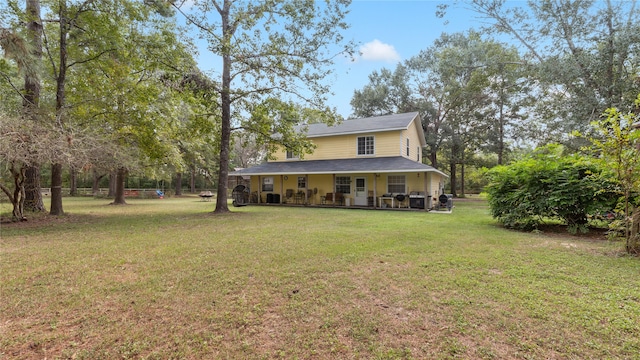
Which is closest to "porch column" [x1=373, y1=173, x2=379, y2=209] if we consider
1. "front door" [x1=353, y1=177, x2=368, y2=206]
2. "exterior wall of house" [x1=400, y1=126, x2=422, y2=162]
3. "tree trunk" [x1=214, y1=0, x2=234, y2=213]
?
"front door" [x1=353, y1=177, x2=368, y2=206]

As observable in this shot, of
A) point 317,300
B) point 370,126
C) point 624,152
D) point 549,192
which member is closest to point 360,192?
point 370,126

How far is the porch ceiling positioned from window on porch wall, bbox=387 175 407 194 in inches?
38.8

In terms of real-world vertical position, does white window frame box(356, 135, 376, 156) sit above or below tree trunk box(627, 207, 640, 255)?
above

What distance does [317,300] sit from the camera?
A: 10.5ft

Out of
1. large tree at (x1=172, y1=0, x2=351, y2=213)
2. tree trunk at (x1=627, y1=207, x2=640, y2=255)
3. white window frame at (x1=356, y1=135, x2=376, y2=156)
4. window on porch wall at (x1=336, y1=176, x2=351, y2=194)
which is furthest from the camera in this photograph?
white window frame at (x1=356, y1=135, x2=376, y2=156)

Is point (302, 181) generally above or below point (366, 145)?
below

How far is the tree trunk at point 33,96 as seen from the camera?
896 centimetres

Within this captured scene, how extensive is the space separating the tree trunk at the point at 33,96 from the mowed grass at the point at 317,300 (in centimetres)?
552

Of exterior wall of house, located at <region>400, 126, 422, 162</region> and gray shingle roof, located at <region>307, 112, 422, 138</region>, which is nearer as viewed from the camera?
gray shingle roof, located at <region>307, 112, 422, 138</region>

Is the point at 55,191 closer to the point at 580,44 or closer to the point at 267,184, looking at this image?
the point at 267,184

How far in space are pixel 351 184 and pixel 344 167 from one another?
1450 millimetres

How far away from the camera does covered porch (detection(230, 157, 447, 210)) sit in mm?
14766

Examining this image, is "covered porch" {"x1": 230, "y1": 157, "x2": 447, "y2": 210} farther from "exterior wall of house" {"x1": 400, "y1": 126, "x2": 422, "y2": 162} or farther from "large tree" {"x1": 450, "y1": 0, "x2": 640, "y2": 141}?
"large tree" {"x1": 450, "y1": 0, "x2": 640, "y2": 141}

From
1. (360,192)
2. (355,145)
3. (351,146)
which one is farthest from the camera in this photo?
(351,146)
